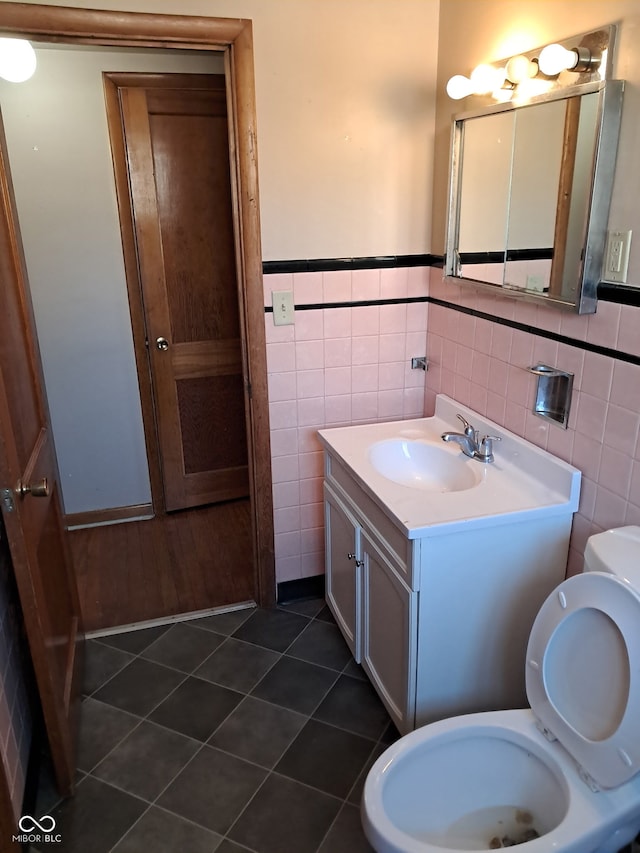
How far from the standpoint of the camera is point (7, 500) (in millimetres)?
1396

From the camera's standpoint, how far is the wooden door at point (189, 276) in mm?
2775

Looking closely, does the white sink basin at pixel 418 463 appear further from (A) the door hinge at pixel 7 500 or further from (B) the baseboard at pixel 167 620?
(A) the door hinge at pixel 7 500

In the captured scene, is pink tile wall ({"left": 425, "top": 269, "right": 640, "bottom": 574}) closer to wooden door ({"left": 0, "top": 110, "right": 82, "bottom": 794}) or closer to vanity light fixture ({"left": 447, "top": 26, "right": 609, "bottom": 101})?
vanity light fixture ({"left": 447, "top": 26, "right": 609, "bottom": 101})

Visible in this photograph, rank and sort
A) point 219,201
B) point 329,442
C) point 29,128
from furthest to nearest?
1. point 219,201
2. point 29,128
3. point 329,442

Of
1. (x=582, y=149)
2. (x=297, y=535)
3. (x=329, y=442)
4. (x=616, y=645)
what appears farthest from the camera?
(x=297, y=535)

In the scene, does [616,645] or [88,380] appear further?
[88,380]

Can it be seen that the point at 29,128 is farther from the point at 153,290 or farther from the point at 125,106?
the point at 153,290

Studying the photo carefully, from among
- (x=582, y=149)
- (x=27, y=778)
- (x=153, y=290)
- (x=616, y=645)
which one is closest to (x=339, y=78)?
(x=582, y=149)

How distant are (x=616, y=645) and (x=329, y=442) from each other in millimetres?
1103

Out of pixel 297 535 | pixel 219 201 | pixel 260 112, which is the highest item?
pixel 260 112

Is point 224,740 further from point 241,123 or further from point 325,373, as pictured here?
point 241,123

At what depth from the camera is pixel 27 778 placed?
1.66 metres

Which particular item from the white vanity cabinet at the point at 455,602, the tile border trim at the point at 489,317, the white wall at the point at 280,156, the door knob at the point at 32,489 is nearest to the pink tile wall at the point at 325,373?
the tile border trim at the point at 489,317

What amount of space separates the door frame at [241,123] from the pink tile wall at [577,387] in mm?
691
